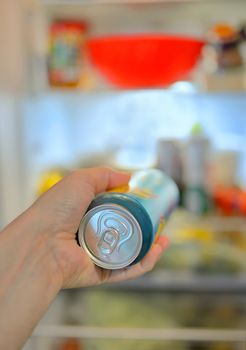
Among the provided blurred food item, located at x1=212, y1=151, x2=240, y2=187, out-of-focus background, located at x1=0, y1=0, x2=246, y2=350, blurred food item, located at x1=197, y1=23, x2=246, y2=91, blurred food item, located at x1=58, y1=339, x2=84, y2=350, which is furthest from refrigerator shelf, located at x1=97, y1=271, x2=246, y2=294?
blurred food item, located at x1=197, y1=23, x2=246, y2=91

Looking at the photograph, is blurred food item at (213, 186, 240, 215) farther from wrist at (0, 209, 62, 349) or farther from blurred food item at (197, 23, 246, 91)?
wrist at (0, 209, 62, 349)

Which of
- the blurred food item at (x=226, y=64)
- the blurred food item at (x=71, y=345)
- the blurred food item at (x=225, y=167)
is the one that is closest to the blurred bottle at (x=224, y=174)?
the blurred food item at (x=225, y=167)

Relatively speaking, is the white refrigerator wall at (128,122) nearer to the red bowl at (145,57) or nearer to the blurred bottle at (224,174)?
the blurred bottle at (224,174)

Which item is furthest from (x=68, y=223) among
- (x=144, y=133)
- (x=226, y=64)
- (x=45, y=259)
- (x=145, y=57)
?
(x=144, y=133)

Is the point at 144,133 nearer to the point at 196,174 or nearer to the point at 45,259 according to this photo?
the point at 196,174

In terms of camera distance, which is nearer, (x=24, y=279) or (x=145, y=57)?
(x=24, y=279)

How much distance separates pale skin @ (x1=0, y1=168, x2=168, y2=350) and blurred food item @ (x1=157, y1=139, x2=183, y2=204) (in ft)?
1.94

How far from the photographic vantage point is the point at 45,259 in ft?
2.31

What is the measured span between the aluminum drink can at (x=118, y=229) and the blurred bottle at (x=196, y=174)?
62cm

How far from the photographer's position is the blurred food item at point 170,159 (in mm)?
1350

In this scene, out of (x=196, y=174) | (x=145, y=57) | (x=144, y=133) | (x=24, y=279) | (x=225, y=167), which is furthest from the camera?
(x=144, y=133)

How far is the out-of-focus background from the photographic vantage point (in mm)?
1234

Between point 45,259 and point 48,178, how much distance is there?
674mm

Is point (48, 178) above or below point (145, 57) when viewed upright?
below
